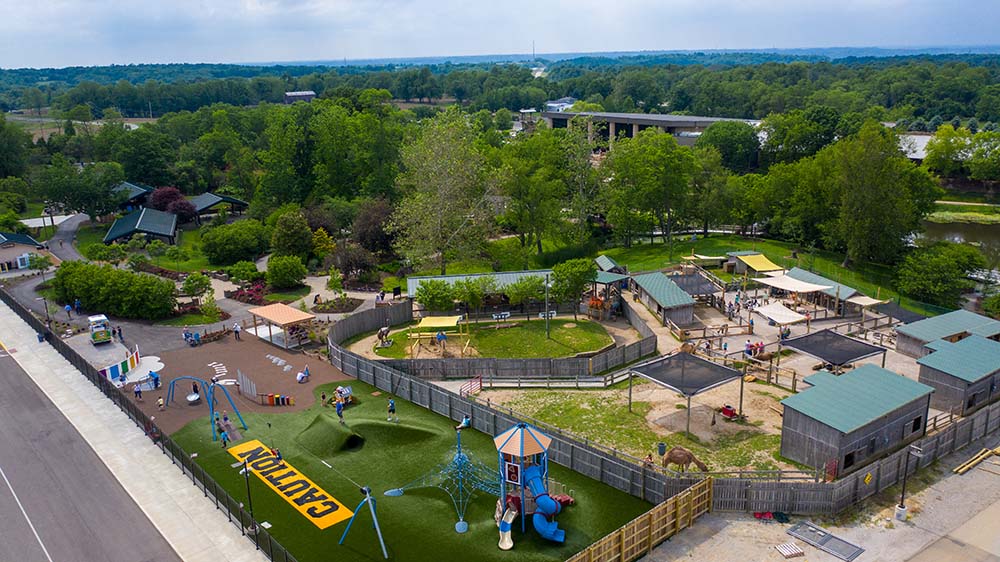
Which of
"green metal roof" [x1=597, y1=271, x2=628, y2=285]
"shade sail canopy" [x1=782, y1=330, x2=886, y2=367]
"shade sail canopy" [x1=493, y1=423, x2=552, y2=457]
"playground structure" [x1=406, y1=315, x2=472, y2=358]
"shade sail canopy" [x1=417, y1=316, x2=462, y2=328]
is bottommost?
"playground structure" [x1=406, y1=315, x2=472, y2=358]

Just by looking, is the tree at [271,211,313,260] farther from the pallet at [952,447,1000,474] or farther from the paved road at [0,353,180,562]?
the pallet at [952,447,1000,474]

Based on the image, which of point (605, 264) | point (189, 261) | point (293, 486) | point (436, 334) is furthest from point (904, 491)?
point (189, 261)

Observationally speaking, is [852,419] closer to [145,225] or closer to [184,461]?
[184,461]

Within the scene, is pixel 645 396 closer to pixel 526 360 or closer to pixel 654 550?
pixel 526 360

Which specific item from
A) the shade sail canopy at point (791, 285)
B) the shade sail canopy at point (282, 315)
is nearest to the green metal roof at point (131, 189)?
the shade sail canopy at point (282, 315)

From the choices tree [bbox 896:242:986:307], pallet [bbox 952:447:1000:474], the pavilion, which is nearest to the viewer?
pallet [bbox 952:447:1000:474]

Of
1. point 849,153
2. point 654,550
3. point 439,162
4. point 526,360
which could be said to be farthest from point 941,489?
point 439,162

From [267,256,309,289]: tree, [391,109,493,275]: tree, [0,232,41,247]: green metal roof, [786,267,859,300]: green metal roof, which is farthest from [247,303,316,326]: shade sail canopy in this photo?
[0,232,41,247]: green metal roof

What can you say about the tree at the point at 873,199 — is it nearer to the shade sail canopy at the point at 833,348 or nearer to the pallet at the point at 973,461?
the shade sail canopy at the point at 833,348
